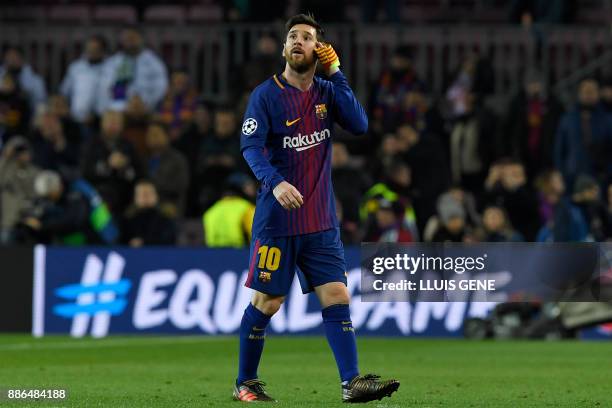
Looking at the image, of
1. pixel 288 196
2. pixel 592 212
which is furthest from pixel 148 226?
pixel 288 196

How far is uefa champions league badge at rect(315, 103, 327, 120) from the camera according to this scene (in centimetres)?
934

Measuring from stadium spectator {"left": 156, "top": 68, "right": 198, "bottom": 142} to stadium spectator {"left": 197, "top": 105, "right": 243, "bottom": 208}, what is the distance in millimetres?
858

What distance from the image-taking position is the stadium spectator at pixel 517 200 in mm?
19141

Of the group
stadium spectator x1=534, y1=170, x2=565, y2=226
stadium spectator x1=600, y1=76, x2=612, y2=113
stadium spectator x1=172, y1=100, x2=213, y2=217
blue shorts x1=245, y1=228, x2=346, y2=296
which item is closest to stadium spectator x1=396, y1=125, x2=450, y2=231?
stadium spectator x1=534, y1=170, x2=565, y2=226

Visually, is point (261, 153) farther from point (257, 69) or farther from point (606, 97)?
point (606, 97)

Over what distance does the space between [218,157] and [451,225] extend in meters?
3.44

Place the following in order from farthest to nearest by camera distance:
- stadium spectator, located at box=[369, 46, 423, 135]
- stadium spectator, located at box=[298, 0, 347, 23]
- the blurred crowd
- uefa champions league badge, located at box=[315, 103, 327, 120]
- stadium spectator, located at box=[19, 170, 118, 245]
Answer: stadium spectator, located at box=[298, 0, 347, 23] < stadium spectator, located at box=[369, 46, 423, 135] < stadium spectator, located at box=[19, 170, 118, 245] < the blurred crowd < uefa champions league badge, located at box=[315, 103, 327, 120]

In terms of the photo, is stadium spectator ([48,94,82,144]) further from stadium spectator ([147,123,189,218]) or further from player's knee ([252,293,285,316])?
player's knee ([252,293,285,316])

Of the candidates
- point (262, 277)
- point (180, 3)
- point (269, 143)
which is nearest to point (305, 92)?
point (269, 143)

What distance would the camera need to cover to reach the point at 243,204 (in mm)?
18078

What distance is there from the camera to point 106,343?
1667 cm

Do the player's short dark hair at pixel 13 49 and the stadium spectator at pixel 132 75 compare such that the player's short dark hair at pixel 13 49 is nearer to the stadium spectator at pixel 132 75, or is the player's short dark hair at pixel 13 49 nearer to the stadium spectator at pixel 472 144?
the stadium spectator at pixel 132 75

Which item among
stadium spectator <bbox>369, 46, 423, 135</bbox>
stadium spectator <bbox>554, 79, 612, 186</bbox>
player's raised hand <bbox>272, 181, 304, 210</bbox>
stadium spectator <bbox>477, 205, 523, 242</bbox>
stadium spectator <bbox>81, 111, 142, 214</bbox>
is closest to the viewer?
player's raised hand <bbox>272, 181, 304, 210</bbox>

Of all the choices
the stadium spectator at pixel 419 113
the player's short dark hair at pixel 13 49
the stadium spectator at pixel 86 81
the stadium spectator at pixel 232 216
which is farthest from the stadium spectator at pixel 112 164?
the stadium spectator at pixel 419 113
